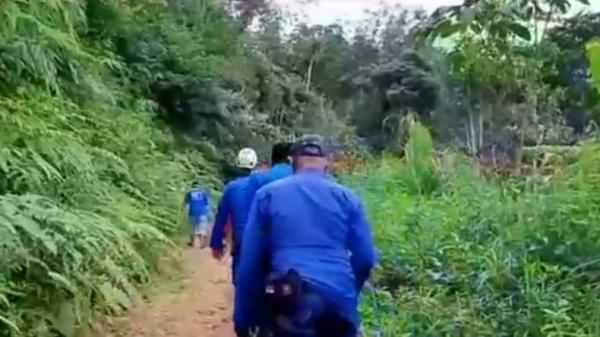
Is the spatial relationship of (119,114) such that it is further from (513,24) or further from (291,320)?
(291,320)

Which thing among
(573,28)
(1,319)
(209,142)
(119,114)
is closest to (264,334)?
(1,319)

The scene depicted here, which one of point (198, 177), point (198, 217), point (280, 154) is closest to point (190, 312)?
point (280, 154)

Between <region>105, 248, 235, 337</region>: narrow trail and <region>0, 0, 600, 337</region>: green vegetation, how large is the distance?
0.23 m

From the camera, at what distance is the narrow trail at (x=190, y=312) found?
7.96 meters

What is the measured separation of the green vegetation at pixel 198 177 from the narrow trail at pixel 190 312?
9.0 inches

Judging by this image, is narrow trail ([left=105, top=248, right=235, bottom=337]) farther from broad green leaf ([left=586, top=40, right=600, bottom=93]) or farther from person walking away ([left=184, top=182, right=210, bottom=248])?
broad green leaf ([left=586, top=40, right=600, bottom=93])

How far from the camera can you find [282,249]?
4086 millimetres

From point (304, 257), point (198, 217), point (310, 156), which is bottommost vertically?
→ point (198, 217)

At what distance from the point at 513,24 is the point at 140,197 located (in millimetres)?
5292

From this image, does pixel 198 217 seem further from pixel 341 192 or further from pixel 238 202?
pixel 341 192

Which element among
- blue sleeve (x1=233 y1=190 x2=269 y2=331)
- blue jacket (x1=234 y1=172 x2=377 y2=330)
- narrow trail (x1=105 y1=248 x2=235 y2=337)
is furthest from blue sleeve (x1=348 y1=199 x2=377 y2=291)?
narrow trail (x1=105 y1=248 x2=235 y2=337)

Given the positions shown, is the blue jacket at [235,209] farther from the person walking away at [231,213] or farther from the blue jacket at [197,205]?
the blue jacket at [197,205]

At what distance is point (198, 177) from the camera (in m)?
18.4

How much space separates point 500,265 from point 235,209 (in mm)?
1975
